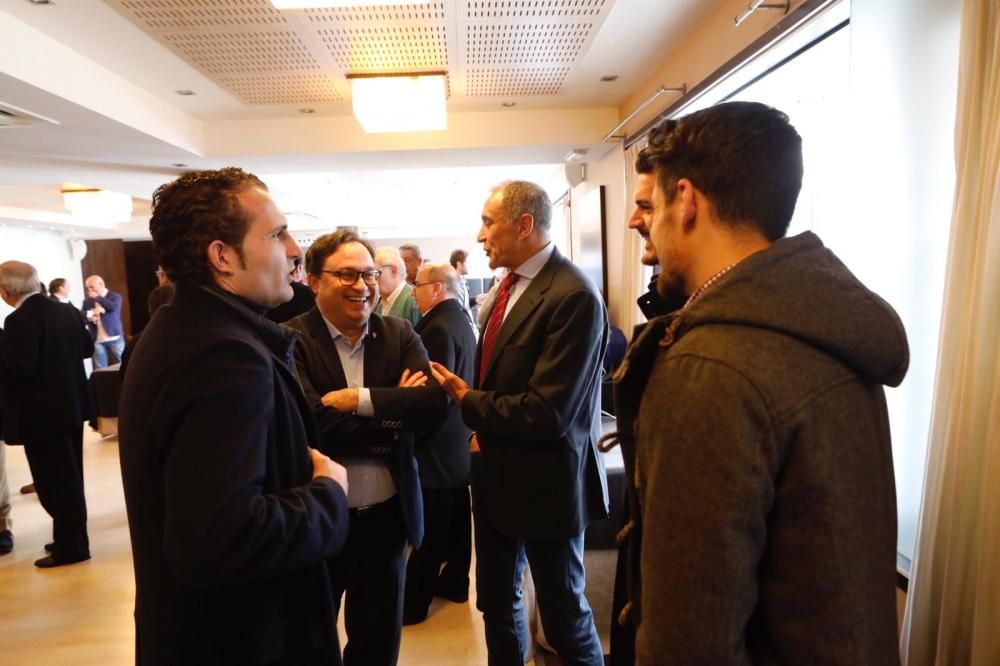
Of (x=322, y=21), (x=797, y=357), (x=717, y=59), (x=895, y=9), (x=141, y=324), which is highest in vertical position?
(x=322, y=21)

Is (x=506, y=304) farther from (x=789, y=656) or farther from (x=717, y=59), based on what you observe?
(x=717, y=59)

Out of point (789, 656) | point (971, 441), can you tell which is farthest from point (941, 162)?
point (789, 656)

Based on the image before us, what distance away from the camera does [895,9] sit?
1.56m

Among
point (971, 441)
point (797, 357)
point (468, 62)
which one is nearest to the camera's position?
point (797, 357)

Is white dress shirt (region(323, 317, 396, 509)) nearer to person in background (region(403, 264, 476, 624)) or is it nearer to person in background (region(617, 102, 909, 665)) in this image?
person in background (region(403, 264, 476, 624))

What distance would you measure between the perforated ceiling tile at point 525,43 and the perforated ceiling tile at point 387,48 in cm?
18

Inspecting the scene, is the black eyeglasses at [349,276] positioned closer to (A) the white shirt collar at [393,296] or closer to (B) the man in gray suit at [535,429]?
(B) the man in gray suit at [535,429]

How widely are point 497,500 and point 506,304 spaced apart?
0.60m

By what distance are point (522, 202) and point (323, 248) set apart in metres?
0.63

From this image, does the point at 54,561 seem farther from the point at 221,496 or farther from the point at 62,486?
the point at 221,496

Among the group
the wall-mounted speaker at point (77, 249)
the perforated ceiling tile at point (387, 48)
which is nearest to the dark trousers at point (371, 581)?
the perforated ceiling tile at point (387, 48)

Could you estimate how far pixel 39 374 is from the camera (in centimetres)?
303

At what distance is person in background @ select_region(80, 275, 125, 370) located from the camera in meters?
7.43

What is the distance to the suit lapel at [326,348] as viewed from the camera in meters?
1.63
